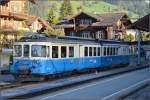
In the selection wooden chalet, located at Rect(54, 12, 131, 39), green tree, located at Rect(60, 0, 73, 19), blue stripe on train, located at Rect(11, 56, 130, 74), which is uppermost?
green tree, located at Rect(60, 0, 73, 19)

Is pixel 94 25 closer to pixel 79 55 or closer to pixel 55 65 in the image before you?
pixel 79 55

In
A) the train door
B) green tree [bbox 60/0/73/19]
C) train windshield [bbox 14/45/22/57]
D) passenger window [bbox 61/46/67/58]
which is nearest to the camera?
train windshield [bbox 14/45/22/57]

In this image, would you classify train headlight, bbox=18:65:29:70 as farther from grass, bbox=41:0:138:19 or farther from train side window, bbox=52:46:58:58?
grass, bbox=41:0:138:19

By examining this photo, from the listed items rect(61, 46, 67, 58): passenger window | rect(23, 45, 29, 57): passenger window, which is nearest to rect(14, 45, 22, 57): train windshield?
rect(23, 45, 29, 57): passenger window

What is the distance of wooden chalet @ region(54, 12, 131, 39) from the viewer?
253 ft

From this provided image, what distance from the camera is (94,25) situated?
77125 millimetres

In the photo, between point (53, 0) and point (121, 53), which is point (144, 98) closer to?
point (121, 53)

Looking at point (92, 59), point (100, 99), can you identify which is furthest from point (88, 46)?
point (100, 99)

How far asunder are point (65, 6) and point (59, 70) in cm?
8467

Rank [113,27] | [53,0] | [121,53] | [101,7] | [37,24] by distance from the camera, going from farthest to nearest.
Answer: [101,7]
[53,0]
[113,27]
[37,24]
[121,53]

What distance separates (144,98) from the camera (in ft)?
50.4

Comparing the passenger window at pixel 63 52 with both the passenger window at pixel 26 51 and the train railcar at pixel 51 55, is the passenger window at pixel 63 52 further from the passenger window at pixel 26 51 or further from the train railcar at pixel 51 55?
the passenger window at pixel 26 51

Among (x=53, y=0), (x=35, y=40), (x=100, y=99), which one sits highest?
(x=53, y=0)

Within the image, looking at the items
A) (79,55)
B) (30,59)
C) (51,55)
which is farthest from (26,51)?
(79,55)
